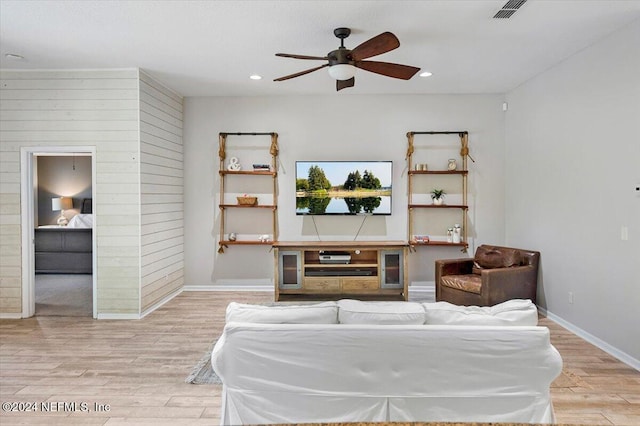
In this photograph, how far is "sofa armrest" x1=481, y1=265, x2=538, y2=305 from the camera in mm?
4098

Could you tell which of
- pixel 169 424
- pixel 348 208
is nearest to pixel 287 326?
pixel 169 424

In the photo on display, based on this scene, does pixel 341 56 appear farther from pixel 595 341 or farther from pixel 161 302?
pixel 161 302

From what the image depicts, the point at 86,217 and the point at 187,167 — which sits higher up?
the point at 187,167

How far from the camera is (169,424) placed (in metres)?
2.32

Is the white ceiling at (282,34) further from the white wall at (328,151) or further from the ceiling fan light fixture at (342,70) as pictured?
the white wall at (328,151)

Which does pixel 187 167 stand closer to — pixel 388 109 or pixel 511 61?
pixel 388 109

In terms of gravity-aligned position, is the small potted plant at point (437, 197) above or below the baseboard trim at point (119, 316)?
above

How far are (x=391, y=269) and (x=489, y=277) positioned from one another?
4.50 ft

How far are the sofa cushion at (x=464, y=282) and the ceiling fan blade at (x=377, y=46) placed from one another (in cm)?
276

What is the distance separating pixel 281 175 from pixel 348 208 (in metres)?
1.13

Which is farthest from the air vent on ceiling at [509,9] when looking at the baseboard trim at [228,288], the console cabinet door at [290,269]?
the baseboard trim at [228,288]

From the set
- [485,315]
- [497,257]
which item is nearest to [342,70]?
[485,315]

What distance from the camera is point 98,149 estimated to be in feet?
14.4

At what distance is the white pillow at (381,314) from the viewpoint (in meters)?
1.90
